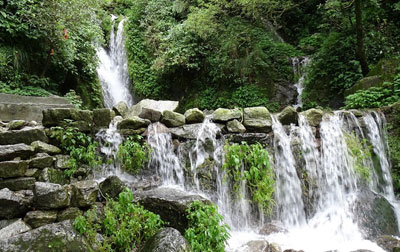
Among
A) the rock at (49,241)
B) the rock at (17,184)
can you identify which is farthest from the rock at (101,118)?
the rock at (49,241)

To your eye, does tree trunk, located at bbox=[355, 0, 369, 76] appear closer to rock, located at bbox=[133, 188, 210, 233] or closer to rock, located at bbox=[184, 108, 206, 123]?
rock, located at bbox=[184, 108, 206, 123]

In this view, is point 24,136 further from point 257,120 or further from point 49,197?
point 257,120

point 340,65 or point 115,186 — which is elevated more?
point 340,65

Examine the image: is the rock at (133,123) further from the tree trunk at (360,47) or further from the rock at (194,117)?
the tree trunk at (360,47)

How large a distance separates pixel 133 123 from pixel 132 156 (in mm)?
720

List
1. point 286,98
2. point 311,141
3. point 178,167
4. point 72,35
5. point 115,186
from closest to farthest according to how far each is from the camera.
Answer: point 115,186, point 178,167, point 311,141, point 72,35, point 286,98

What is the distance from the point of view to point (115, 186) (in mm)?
3742

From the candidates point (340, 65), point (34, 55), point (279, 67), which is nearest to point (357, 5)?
point (340, 65)

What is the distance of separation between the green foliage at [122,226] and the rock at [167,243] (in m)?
0.36

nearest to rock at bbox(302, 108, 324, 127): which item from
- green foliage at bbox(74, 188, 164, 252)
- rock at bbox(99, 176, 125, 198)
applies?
green foliage at bbox(74, 188, 164, 252)

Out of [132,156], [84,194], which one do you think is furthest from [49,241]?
[132,156]

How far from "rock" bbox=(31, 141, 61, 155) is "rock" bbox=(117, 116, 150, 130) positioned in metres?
1.19

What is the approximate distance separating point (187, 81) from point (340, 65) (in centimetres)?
592

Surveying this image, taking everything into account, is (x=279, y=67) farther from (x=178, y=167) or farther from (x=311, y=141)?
(x=178, y=167)
